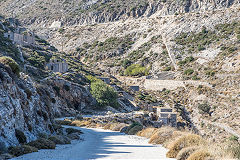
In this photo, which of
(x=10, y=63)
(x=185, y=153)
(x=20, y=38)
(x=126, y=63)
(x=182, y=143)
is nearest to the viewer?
(x=185, y=153)

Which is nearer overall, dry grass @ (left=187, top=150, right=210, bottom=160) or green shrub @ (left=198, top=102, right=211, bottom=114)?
dry grass @ (left=187, top=150, right=210, bottom=160)

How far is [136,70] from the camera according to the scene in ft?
322

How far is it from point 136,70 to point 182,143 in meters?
86.1

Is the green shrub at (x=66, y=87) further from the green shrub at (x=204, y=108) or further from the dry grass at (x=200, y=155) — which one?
the dry grass at (x=200, y=155)

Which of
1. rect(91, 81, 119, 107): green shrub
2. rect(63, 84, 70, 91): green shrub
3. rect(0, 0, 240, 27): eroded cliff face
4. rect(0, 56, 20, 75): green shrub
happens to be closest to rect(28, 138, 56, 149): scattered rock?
rect(0, 56, 20, 75): green shrub

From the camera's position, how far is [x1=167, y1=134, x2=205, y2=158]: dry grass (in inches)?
466

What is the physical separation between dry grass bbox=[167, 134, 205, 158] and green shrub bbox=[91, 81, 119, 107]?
4835cm

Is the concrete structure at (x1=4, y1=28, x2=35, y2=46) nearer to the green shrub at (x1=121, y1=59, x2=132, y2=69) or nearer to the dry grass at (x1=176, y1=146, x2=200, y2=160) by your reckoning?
the green shrub at (x1=121, y1=59, x2=132, y2=69)

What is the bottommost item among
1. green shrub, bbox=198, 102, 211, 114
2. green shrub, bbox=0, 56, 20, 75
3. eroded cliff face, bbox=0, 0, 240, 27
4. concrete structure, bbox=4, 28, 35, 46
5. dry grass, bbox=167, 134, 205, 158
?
green shrub, bbox=198, 102, 211, 114

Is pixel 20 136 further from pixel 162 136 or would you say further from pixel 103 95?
pixel 103 95

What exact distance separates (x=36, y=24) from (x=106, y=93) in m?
99.5

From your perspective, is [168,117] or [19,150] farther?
[168,117]

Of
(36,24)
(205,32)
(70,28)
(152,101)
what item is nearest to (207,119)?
(152,101)

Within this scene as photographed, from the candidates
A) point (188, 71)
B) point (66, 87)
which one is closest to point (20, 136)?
point (66, 87)
